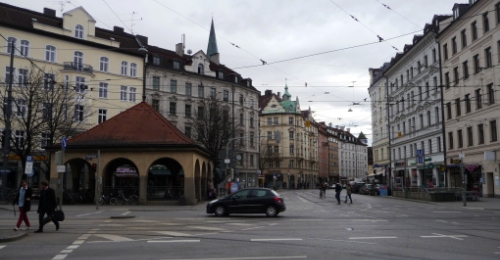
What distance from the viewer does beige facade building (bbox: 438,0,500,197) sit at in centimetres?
3875

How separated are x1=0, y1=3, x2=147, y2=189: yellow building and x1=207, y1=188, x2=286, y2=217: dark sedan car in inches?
1023

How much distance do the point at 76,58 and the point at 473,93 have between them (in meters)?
41.1

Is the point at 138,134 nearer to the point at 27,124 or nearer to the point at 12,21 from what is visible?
the point at 27,124

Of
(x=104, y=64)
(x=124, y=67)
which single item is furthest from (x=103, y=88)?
(x=124, y=67)

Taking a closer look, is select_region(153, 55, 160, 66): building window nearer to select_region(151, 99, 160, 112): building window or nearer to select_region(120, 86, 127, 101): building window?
select_region(151, 99, 160, 112): building window

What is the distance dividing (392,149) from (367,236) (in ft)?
187

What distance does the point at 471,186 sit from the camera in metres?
44.0

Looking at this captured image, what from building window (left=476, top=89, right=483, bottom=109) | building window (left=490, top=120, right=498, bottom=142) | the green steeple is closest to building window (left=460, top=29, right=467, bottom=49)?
building window (left=476, top=89, right=483, bottom=109)

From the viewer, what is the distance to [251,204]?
22953 mm

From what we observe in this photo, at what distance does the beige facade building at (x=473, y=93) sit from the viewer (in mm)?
38750

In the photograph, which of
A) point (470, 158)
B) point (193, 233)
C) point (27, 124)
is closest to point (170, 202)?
point (27, 124)

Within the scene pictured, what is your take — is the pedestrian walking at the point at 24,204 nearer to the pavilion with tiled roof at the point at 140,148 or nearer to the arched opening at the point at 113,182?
the pavilion with tiled roof at the point at 140,148

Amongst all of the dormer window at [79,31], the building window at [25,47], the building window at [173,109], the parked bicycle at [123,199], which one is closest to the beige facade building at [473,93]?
the parked bicycle at [123,199]

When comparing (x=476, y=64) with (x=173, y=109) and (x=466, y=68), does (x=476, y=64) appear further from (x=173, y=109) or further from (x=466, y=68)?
(x=173, y=109)
